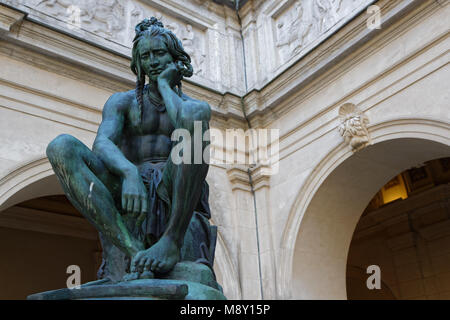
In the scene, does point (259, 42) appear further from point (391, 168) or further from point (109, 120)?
point (109, 120)

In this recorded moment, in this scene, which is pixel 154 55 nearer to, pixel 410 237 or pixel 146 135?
pixel 146 135

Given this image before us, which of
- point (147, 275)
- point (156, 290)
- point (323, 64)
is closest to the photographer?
point (156, 290)

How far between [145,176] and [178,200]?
322 millimetres

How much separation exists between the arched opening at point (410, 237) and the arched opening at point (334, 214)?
11.0 feet

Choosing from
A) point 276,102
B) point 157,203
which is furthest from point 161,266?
point 276,102

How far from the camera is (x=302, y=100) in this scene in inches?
317

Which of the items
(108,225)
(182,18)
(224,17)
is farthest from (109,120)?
(224,17)

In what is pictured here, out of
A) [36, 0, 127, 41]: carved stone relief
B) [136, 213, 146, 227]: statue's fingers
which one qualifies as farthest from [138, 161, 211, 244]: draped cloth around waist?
[36, 0, 127, 41]: carved stone relief

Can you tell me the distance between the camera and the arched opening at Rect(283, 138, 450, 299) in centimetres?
723

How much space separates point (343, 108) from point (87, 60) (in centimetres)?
362

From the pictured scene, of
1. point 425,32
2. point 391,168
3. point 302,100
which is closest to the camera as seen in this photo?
point 425,32

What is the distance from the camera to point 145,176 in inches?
104

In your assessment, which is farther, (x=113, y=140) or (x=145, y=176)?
(x=113, y=140)
